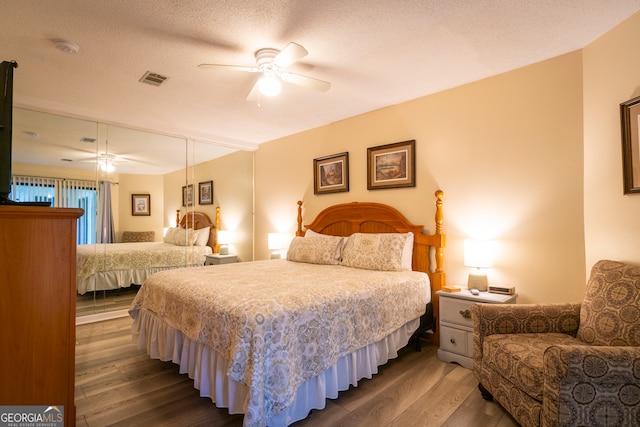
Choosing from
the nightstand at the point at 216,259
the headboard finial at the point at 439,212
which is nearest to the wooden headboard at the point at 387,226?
the headboard finial at the point at 439,212

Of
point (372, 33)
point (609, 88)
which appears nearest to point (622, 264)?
point (609, 88)

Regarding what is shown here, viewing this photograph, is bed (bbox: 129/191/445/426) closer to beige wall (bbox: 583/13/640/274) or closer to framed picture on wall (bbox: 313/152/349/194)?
framed picture on wall (bbox: 313/152/349/194)

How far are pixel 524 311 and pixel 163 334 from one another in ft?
8.88

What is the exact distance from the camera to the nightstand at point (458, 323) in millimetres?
2562

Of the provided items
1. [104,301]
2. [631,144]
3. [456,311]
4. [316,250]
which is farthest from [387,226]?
[104,301]

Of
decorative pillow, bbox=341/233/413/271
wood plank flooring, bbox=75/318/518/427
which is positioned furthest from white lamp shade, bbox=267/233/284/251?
wood plank flooring, bbox=75/318/518/427

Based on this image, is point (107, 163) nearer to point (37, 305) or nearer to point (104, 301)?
point (104, 301)

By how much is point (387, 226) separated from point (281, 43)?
2149 mm

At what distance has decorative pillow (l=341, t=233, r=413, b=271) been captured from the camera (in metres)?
3.00

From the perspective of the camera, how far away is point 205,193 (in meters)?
4.81

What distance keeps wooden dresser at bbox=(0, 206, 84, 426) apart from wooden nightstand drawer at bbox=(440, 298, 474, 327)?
2.57 meters

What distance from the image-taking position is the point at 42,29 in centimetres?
212

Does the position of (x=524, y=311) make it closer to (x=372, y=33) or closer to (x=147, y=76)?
(x=372, y=33)

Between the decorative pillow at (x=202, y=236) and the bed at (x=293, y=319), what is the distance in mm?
1857
